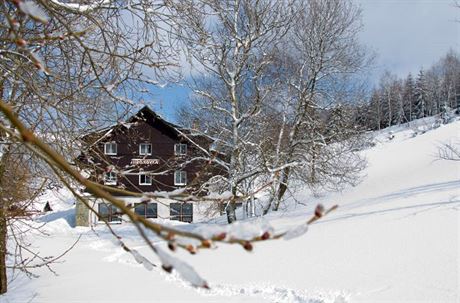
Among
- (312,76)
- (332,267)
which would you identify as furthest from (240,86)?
(332,267)

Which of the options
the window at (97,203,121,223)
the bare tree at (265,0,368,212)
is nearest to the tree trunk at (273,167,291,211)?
the bare tree at (265,0,368,212)

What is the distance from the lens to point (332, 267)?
7352 millimetres

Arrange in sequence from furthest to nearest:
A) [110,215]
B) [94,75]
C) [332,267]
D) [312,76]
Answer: [312,76], [332,267], [94,75], [110,215]

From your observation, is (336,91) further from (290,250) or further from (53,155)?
(53,155)

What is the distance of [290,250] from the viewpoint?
29.5 feet

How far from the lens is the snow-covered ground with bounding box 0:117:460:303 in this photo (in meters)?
6.16

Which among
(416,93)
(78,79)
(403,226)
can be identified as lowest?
(403,226)

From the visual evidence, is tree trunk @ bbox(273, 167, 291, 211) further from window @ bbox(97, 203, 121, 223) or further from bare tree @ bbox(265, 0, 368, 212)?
window @ bbox(97, 203, 121, 223)

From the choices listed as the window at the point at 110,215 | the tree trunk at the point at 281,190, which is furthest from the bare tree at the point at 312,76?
the window at the point at 110,215

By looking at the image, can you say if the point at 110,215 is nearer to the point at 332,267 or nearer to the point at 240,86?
the point at 332,267

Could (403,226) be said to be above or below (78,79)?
below

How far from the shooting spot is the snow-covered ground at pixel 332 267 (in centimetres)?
616

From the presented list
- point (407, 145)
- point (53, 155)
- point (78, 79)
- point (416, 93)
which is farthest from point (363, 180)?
point (416, 93)

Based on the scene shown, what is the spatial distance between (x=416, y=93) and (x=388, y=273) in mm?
55977
